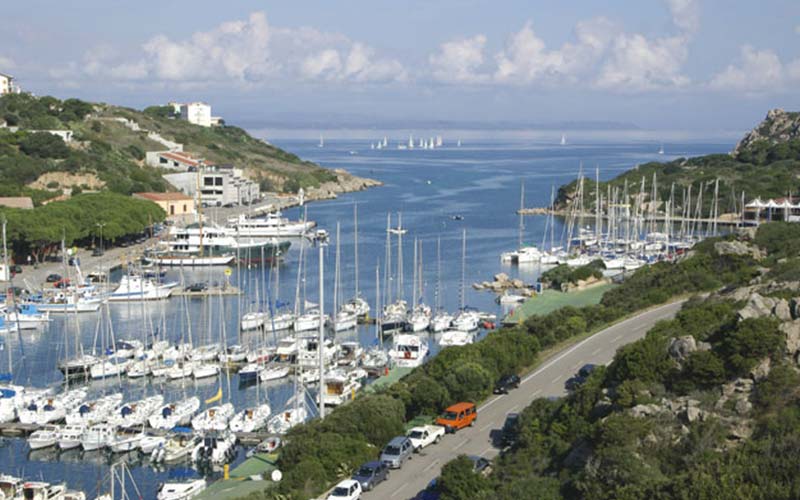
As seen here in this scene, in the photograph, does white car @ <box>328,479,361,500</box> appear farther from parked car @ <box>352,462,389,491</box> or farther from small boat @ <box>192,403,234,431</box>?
small boat @ <box>192,403,234,431</box>

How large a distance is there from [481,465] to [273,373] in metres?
12.1

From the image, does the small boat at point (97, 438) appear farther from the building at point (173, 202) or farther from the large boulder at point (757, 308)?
the building at point (173, 202)

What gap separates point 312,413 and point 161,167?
54429 mm

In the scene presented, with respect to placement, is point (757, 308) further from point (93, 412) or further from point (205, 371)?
point (205, 371)

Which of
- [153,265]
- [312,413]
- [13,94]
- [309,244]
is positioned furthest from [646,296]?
[13,94]

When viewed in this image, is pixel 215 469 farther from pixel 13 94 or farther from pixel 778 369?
pixel 13 94

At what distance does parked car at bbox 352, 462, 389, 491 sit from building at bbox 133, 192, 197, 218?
146ft

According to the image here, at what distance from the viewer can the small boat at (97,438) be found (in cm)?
2127

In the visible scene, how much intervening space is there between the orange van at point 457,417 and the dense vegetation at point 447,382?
0.74 metres

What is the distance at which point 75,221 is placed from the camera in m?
45.5

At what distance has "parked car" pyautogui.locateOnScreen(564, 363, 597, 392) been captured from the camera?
19.9 meters

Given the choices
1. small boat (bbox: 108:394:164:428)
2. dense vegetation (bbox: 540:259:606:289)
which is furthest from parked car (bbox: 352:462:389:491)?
dense vegetation (bbox: 540:259:606:289)

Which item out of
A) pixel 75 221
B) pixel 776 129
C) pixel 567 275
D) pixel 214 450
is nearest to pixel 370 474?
pixel 214 450

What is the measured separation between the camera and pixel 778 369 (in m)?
14.7
